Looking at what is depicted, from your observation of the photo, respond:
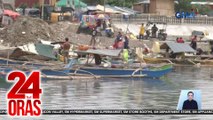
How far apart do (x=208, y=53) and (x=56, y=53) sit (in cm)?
1316

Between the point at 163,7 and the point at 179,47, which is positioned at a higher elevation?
the point at 163,7

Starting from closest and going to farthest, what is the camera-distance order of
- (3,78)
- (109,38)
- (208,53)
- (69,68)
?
(3,78) < (69,68) < (208,53) < (109,38)

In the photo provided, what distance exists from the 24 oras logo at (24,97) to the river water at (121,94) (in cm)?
847

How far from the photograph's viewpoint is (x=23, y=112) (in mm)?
10227

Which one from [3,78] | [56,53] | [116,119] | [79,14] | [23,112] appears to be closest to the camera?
[23,112]

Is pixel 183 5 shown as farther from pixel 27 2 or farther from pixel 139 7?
pixel 27 2

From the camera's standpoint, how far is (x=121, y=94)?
26.5 metres

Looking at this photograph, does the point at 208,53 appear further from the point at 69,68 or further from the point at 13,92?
the point at 13,92

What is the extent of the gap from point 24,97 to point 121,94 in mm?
16415

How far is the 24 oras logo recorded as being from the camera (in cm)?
1023

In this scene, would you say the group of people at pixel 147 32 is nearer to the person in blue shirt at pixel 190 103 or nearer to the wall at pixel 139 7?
the wall at pixel 139 7

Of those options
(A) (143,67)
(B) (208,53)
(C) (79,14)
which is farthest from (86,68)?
(C) (79,14)

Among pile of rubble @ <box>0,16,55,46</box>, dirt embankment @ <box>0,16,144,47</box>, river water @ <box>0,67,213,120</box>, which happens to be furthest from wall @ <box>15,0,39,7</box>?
river water @ <box>0,67,213,120</box>

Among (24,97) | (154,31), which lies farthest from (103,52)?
(24,97)
